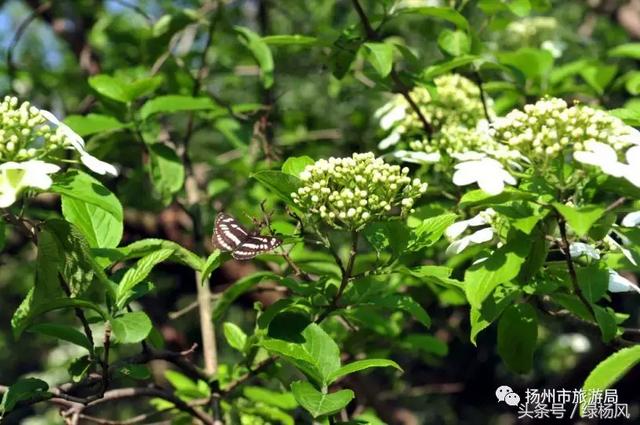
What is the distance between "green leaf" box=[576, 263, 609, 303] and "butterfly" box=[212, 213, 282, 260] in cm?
44

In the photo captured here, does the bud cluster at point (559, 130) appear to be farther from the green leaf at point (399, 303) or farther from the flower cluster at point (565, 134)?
the green leaf at point (399, 303)

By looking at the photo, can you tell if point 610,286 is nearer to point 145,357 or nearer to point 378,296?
point 378,296

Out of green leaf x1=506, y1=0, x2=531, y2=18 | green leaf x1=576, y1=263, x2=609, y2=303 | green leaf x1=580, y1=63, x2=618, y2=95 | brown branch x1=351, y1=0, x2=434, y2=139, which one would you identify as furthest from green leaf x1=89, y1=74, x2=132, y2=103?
green leaf x1=580, y1=63, x2=618, y2=95

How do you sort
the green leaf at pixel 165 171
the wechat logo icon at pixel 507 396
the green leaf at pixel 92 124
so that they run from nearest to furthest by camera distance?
1. the wechat logo icon at pixel 507 396
2. the green leaf at pixel 92 124
3. the green leaf at pixel 165 171

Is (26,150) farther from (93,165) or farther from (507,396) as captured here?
(507,396)

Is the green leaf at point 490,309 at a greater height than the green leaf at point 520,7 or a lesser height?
lesser

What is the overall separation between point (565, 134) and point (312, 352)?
19.0 inches

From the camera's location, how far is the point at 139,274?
1.29 metres

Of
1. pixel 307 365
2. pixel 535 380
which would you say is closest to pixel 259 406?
pixel 307 365

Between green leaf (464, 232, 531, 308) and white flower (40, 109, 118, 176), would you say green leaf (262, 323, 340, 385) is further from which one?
white flower (40, 109, 118, 176)

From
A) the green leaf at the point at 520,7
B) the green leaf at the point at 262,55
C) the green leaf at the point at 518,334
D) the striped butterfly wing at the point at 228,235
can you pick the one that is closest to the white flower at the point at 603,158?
the green leaf at the point at 518,334

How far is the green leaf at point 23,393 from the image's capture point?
1224mm

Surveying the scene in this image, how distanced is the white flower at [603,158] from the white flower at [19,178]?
0.65 metres

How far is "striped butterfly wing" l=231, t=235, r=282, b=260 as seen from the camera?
3.99 feet
